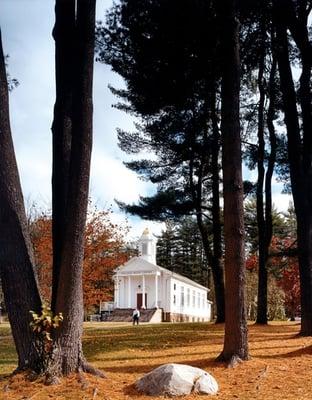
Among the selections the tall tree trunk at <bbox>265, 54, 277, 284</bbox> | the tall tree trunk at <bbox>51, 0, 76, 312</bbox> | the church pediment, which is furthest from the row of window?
the tall tree trunk at <bbox>51, 0, 76, 312</bbox>

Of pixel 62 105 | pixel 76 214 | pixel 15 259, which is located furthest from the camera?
pixel 62 105

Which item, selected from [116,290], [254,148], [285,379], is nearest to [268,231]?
[254,148]

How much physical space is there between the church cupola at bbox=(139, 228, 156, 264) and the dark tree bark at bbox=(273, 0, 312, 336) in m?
28.7

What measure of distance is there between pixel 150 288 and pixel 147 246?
3744 millimetres

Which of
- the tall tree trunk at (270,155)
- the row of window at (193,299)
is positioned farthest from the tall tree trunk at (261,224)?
the row of window at (193,299)

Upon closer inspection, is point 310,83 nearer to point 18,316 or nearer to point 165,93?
point 165,93

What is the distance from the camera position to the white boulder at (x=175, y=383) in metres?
5.36

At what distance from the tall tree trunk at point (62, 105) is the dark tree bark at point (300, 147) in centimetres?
746

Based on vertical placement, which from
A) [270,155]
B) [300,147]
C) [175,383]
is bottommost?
[175,383]

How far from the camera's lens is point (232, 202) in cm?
773

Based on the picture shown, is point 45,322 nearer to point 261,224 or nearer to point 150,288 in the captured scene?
point 261,224

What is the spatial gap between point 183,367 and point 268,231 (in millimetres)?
13983

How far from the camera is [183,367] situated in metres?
5.73

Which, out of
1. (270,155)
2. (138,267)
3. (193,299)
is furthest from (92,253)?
(193,299)
